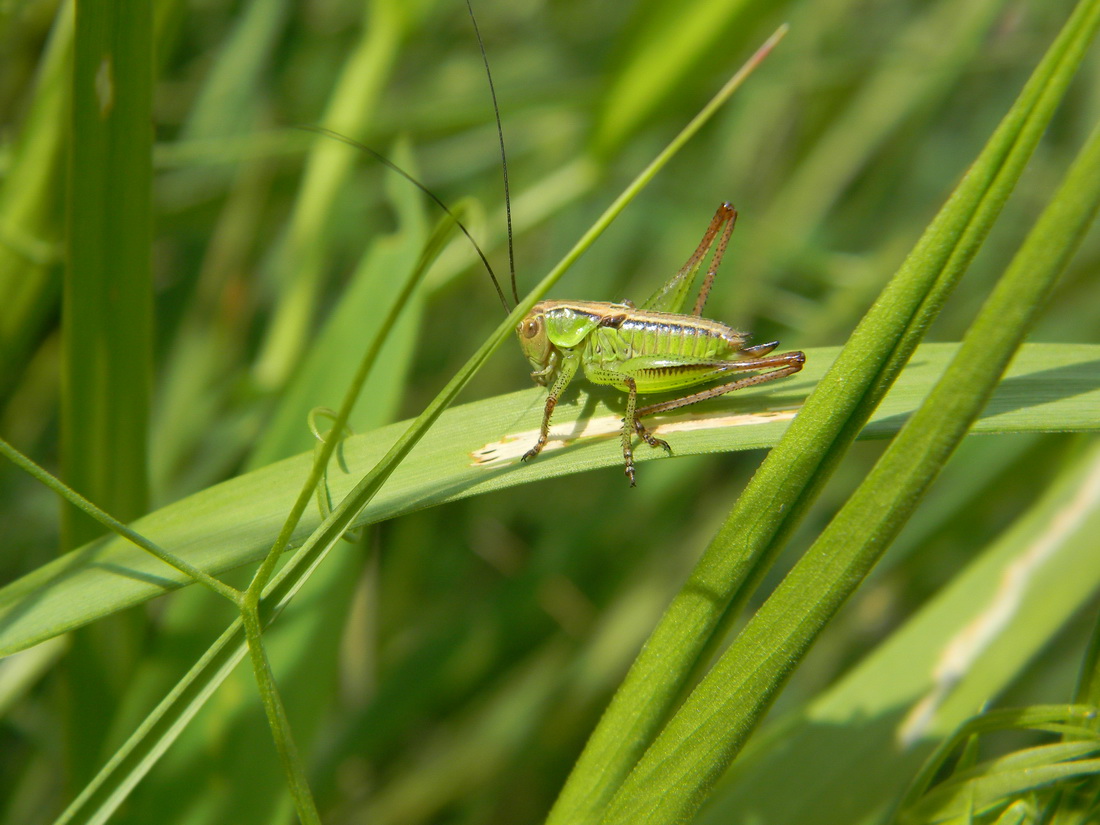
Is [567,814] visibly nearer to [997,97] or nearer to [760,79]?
[760,79]

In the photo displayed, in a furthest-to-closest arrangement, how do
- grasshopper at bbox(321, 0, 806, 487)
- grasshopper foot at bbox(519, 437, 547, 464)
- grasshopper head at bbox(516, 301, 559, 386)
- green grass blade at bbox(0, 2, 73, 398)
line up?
grasshopper head at bbox(516, 301, 559, 386)
green grass blade at bbox(0, 2, 73, 398)
grasshopper at bbox(321, 0, 806, 487)
grasshopper foot at bbox(519, 437, 547, 464)

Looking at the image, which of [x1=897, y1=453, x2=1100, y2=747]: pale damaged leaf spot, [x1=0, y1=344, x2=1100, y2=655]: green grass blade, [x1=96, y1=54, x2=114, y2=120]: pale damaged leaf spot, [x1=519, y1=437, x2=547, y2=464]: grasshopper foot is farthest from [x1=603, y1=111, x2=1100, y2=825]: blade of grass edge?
[x1=96, y1=54, x2=114, y2=120]: pale damaged leaf spot

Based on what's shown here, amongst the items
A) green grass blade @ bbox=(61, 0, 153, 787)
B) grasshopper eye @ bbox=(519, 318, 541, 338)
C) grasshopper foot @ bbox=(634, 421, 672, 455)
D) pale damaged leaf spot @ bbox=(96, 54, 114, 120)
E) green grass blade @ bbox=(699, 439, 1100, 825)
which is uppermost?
pale damaged leaf spot @ bbox=(96, 54, 114, 120)

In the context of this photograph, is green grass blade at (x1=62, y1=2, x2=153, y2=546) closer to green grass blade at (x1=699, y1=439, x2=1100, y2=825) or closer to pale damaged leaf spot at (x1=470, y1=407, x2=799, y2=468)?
pale damaged leaf spot at (x1=470, y1=407, x2=799, y2=468)

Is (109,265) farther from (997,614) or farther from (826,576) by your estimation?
(997,614)

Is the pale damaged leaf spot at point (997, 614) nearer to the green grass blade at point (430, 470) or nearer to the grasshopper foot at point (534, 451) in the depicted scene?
the green grass blade at point (430, 470)

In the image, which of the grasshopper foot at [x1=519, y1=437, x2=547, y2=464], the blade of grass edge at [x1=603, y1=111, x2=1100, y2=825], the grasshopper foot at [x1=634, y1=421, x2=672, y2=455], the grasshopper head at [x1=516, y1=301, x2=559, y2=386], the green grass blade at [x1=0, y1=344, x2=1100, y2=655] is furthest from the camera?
the grasshopper head at [x1=516, y1=301, x2=559, y2=386]

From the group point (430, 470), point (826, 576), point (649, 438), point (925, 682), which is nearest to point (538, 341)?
point (649, 438)

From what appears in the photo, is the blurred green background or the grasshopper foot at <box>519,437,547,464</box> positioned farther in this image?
the blurred green background

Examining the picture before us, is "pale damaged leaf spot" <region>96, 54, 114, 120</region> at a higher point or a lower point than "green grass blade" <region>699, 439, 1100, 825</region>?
higher
